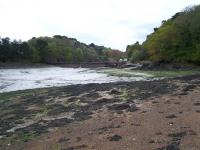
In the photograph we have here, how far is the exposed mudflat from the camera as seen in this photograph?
14.8 m

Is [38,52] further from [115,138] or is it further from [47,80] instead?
[115,138]

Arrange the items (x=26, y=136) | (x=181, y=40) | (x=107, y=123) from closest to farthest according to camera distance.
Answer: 1. (x=26, y=136)
2. (x=107, y=123)
3. (x=181, y=40)

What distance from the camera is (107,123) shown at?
18359 millimetres

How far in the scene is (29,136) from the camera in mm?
17016

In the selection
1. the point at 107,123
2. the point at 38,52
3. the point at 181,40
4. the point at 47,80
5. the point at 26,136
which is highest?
the point at 181,40

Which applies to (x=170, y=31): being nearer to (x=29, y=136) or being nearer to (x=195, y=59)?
(x=195, y=59)

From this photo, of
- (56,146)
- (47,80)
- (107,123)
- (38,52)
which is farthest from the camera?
(38,52)

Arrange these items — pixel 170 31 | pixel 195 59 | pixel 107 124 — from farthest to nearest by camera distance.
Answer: pixel 170 31
pixel 195 59
pixel 107 124

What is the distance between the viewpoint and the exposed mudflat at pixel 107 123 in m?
14.8

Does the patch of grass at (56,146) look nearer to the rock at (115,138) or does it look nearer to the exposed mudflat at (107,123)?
the exposed mudflat at (107,123)

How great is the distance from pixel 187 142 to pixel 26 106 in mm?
14578

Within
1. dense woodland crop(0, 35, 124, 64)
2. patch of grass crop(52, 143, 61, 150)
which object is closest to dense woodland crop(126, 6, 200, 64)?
dense woodland crop(0, 35, 124, 64)

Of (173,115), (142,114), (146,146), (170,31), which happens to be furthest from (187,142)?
(170,31)

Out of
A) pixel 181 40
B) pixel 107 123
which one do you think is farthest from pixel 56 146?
pixel 181 40
